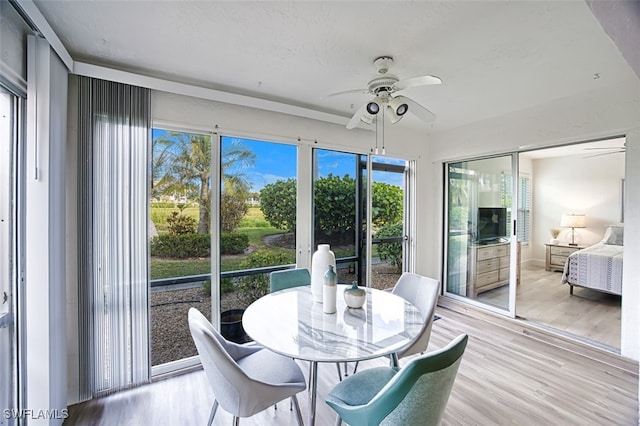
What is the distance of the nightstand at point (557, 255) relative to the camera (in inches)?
218

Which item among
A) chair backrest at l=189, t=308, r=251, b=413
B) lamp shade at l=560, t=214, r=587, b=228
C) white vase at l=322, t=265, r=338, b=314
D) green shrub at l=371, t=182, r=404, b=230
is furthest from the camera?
lamp shade at l=560, t=214, r=587, b=228

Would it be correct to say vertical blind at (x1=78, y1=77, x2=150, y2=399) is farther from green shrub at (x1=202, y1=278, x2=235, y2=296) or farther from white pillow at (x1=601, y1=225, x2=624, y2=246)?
white pillow at (x1=601, y1=225, x2=624, y2=246)

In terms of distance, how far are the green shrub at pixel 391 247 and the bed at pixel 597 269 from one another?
2699 mm

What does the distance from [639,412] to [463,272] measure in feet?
7.10

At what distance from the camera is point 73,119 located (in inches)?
80.2

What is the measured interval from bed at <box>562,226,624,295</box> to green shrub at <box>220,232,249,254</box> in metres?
4.86

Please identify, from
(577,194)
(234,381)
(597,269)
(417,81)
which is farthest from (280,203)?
(577,194)

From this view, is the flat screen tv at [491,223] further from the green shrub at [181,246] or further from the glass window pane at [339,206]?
the green shrub at [181,246]

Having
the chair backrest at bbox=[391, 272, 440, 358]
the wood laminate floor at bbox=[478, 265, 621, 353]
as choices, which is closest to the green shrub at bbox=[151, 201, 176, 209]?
the chair backrest at bbox=[391, 272, 440, 358]

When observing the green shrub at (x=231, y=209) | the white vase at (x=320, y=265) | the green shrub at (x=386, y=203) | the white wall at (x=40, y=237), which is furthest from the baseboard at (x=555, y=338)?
the white wall at (x=40, y=237)

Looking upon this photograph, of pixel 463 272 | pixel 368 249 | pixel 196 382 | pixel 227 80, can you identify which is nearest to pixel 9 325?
pixel 196 382

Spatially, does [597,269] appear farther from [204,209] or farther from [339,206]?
[204,209]

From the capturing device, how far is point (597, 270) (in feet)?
12.9

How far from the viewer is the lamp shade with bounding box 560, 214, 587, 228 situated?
5430 millimetres
